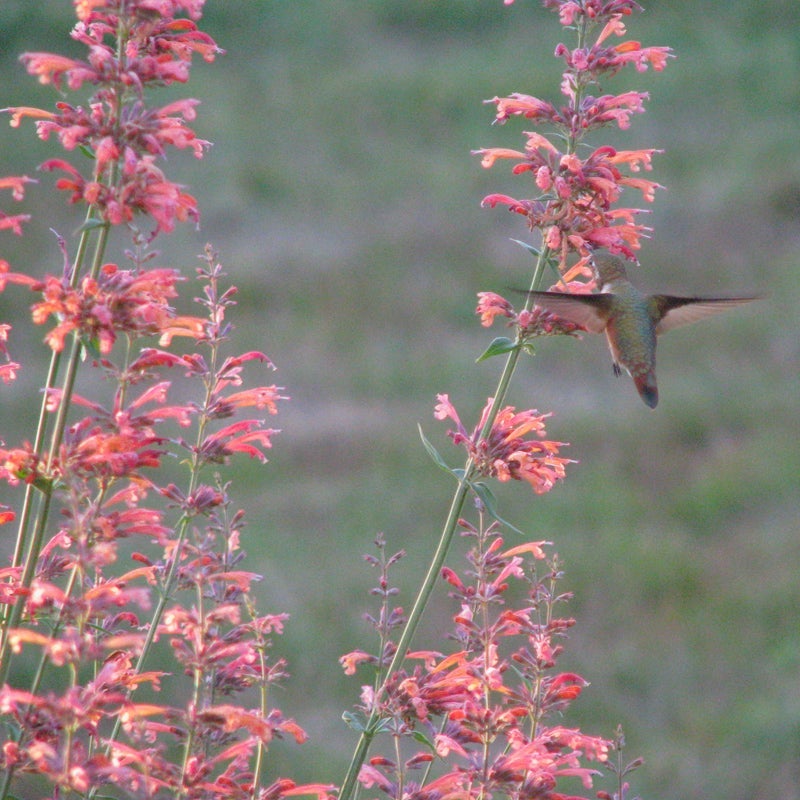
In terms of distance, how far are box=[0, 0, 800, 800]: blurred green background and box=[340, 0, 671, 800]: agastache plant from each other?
5.55 metres

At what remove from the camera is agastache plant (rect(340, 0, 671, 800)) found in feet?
9.29

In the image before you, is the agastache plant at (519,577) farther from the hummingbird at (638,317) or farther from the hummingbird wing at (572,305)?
the hummingbird at (638,317)

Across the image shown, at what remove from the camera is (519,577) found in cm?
328

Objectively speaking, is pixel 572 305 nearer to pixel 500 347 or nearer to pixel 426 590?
pixel 500 347

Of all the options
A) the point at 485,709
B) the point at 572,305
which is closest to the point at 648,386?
the point at 572,305

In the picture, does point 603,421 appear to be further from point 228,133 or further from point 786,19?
point 786,19

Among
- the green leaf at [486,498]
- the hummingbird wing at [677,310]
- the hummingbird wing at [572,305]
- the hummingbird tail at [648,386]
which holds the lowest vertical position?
the green leaf at [486,498]

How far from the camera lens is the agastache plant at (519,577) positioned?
2.83 meters

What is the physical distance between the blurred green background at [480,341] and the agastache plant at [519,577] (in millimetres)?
5554

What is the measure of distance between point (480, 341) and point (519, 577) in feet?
31.0

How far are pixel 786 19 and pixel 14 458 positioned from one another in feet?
54.3

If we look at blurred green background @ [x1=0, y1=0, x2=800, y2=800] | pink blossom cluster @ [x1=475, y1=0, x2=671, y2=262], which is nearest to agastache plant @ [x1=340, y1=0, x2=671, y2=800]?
pink blossom cluster @ [x1=475, y1=0, x2=671, y2=262]

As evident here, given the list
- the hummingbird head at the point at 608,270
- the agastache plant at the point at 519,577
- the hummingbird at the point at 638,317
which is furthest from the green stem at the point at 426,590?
the hummingbird head at the point at 608,270

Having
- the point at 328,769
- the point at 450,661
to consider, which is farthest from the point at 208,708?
the point at 328,769
